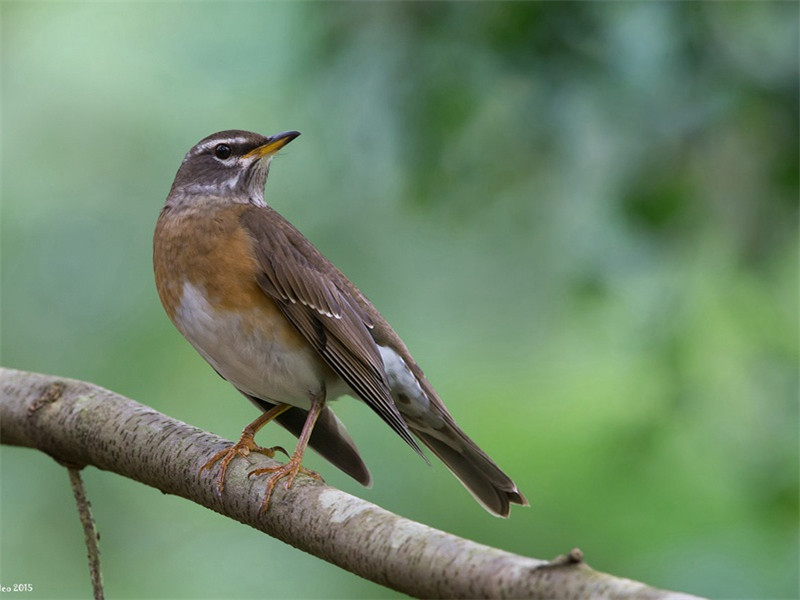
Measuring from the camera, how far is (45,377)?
4.46 m

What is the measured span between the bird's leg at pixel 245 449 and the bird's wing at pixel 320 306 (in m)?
0.44

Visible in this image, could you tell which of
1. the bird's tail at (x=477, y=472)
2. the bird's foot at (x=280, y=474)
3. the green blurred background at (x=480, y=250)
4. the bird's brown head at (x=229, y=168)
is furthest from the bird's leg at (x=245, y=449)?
the green blurred background at (x=480, y=250)

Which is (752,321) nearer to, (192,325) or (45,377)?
(192,325)

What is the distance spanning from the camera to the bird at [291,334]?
15.4 feet

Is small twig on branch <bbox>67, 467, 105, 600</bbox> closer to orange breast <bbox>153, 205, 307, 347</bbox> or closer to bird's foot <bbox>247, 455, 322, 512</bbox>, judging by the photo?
bird's foot <bbox>247, 455, 322, 512</bbox>

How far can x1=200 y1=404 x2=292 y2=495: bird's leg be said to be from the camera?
13.0 ft

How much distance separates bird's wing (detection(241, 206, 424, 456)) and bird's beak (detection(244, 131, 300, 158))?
1.31ft

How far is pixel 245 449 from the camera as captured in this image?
426 cm

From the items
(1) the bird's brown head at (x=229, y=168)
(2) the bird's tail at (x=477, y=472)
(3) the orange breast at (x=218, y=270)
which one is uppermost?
(1) the bird's brown head at (x=229, y=168)

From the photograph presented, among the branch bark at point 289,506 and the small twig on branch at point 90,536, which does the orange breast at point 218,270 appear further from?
the small twig on branch at point 90,536

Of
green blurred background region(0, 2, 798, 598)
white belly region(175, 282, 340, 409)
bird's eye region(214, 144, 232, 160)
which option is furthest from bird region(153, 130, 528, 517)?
green blurred background region(0, 2, 798, 598)

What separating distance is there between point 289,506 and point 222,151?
8.17ft

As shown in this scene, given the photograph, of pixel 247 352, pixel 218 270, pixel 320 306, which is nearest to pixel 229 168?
pixel 218 270

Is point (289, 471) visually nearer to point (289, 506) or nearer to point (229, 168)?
point (289, 506)
